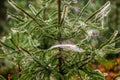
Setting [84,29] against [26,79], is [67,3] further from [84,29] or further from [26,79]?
[26,79]

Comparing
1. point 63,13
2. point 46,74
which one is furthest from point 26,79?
point 63,13

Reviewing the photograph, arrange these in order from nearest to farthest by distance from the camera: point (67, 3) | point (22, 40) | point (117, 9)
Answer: point (67, 3)
point (22, 40)
point (117, 9)

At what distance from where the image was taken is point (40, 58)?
4461mm

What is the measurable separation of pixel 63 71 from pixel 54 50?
0.91ft

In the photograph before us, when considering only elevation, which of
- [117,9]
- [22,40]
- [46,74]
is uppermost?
[117,9]

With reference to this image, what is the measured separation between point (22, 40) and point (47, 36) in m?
0.87

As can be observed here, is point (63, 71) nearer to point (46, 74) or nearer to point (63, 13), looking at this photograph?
point (46, 74)

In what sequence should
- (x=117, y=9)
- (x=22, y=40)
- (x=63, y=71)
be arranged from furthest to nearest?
(x=117, y=9), (x=22, y=40), (x=63, y=71)

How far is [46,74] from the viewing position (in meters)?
4.45

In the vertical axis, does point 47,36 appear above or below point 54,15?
below

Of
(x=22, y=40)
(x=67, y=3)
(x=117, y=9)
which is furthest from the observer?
(x=117, y=9)

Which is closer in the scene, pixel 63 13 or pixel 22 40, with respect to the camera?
pixel 63 13

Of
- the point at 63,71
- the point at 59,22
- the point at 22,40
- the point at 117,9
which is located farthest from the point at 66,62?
the point at 117,9

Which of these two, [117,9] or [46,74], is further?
[117,9]
